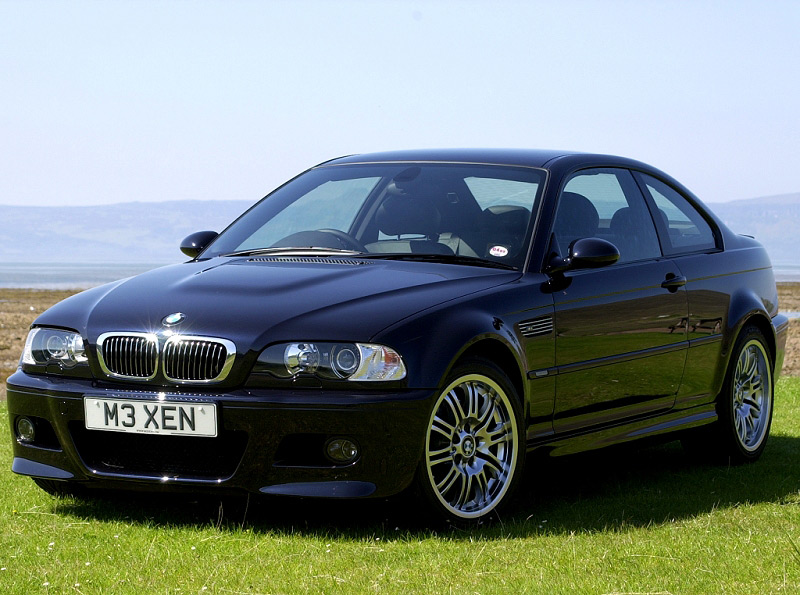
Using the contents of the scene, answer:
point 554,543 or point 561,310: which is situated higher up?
point 561,310

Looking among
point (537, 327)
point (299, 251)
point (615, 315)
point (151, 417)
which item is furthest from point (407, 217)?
point (151, 417)

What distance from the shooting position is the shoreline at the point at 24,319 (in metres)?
20.3

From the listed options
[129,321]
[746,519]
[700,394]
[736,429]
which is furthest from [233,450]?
[736,429]

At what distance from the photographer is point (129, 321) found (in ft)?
17.5

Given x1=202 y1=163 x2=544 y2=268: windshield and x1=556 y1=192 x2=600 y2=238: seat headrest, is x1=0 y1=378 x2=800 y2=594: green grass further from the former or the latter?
x1=556 y1=192 x2=600 y2=238: seat headrest

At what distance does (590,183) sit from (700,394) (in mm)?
1393

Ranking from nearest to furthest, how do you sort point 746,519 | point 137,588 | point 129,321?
point 137,588
point 129,321
point 746,519

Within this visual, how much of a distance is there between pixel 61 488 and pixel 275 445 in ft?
A: 4.72

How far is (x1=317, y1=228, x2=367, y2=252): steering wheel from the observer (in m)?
6.25

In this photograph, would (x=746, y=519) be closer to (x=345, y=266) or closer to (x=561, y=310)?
(x=561, y=310)

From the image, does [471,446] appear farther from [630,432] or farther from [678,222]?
[678,222]

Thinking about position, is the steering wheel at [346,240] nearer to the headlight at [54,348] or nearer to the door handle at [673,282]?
the headlight at [54,348]

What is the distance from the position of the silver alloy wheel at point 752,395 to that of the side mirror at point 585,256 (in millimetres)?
1926

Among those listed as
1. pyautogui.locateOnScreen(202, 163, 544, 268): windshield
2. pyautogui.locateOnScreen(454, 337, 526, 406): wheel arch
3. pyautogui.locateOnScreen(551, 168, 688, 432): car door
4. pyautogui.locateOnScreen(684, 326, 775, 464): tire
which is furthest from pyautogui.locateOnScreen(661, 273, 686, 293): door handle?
pyautogui.locateOnScreen(454, 337, 526, 406): wheel arch
